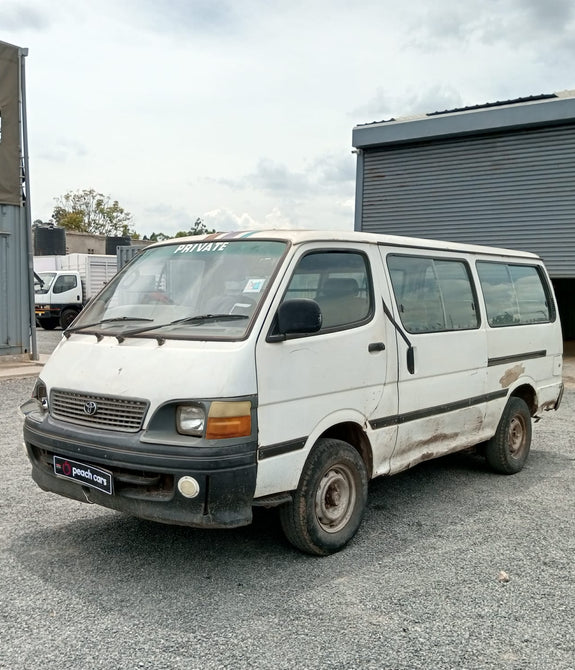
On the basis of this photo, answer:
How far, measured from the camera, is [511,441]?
20.6ft

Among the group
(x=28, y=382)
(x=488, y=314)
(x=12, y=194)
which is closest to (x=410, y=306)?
(x=488, y=314)

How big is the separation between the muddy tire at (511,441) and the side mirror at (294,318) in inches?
117

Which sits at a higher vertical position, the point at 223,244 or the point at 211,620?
the point at 223,244

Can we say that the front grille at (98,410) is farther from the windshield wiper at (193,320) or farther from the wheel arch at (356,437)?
the wheel arch at (356,437)

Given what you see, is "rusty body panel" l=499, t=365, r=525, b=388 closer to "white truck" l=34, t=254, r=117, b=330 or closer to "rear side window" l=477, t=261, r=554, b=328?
"rear side window" l=477, t=261, r=554, b=328

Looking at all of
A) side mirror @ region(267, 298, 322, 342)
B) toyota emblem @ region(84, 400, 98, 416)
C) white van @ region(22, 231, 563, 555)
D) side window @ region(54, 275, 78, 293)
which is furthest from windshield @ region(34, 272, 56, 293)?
side mirror @ region(267, 298, 322, 342)

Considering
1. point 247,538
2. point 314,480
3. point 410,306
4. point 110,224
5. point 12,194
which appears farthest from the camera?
point 110,224

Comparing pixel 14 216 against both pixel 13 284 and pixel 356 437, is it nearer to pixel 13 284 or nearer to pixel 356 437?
pixel 13 284

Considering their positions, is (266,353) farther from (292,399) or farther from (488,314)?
(488,314)

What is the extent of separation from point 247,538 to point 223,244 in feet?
6.39

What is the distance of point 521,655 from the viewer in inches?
122

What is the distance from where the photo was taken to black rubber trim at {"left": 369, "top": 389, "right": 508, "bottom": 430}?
4.59 meters

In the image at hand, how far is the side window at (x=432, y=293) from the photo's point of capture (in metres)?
4.88

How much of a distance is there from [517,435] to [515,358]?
81cm
